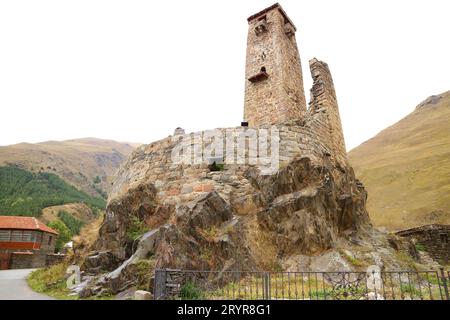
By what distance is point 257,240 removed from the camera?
10109 mm

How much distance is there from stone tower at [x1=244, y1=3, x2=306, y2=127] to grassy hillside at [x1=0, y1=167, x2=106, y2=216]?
66.3 m

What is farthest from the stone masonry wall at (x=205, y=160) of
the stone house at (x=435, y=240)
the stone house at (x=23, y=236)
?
the stone house at (x=23, y=236)

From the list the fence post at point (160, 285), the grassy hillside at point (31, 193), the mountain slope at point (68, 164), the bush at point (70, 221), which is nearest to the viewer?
the fence post at point (160, 285)

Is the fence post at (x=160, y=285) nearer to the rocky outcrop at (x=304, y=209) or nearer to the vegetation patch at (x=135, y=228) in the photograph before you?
Result: the vegetation patch at (x=135, y=228)

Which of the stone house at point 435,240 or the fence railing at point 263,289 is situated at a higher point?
the stone house at point 435,240

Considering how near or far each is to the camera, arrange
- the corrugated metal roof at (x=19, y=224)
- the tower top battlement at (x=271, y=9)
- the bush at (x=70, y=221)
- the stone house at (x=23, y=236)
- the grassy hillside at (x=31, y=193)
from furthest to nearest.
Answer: the grassy hillside at (x=31, y=193) < the bush at (x=70, y=221) < the corrugated metal roof at (x=19, y=224) < the stone house at (x=23, y=236) < the tower top battlement at (x=271, y=9)

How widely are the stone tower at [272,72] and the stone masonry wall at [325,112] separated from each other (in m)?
1.89

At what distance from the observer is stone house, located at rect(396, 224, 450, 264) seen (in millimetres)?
18684

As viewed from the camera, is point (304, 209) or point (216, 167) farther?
point (216, 167)

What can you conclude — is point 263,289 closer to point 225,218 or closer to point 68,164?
point 225,218

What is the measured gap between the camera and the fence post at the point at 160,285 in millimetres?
7203

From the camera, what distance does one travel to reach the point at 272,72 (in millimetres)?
18297

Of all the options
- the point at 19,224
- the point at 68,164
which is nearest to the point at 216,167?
the point at 19,224

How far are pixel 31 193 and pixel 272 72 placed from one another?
279 ft
